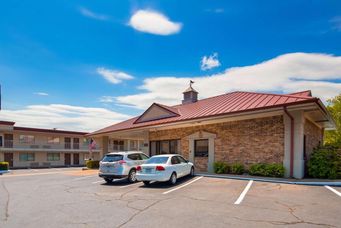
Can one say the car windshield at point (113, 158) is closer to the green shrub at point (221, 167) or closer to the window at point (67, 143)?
the green shrub at point (221, 167)

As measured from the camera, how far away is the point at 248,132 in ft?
51.3

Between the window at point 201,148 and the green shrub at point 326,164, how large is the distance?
633 cm

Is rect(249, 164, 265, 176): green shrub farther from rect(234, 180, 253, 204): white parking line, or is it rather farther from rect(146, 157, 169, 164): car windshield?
rect(146, 157, 169, 164): car windshield

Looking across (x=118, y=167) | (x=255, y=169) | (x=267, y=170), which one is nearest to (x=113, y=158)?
(x=118, y=167)

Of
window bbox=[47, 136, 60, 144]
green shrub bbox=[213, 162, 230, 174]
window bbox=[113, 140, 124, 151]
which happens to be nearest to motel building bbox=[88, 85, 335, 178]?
green shrub bbox=[213, 162, 230, 174]

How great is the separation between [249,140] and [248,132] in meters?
0.47

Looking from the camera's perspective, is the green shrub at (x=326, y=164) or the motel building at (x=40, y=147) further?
the motel building at (x=40, y=147)

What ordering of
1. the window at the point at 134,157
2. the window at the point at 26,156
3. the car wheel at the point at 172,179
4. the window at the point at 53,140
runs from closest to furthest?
the car wheel at the point at 172,179
the window at the point at 134,157
the window at the point at 26,156
the window at the point at 53,140

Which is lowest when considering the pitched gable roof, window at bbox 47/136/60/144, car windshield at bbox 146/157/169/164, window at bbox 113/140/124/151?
window at bbox 113/140/124/151

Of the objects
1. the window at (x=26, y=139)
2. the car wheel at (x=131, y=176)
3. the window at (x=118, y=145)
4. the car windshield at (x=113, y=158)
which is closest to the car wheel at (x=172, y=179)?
the car wheel at (x=131, y=176)

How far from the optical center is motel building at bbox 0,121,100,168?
129ft

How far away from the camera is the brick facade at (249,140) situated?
14.4 m

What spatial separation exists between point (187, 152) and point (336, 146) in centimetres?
903

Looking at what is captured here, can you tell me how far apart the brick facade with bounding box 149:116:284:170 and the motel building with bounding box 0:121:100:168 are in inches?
1183
